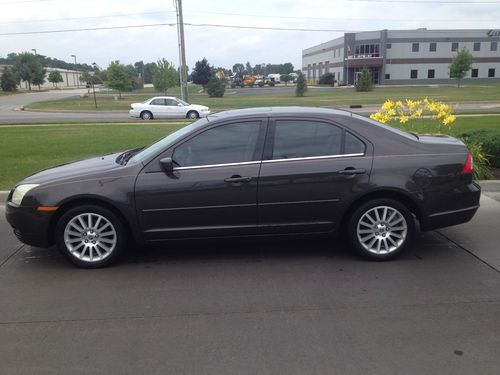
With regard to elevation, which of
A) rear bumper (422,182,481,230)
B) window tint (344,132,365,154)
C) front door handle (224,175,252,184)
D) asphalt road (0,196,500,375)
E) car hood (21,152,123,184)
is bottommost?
asphalt road (0,196,500,375)

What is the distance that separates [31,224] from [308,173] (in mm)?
2765

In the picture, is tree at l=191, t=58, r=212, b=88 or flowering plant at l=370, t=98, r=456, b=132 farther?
tree at l=191, t=58, r=212, b=88

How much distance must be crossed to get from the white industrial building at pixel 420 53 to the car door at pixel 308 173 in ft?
263

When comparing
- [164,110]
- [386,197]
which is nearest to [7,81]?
[164,110]

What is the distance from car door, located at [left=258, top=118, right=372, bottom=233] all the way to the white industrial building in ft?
263

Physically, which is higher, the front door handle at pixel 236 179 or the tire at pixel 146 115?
the front door handle at pixel 236 179

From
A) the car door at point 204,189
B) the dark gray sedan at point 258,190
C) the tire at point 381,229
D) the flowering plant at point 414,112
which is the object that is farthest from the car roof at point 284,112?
the flowering plant at point 414,112

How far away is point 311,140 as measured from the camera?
16.0 feet

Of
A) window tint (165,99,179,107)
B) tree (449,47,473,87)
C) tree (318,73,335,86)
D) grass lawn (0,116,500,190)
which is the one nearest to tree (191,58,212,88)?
tree (318,73,335,86)

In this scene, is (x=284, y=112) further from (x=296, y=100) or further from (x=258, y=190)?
(x=296, y=100)

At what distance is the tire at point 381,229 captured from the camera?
15.9ft

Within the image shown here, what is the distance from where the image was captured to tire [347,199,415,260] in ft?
15.9

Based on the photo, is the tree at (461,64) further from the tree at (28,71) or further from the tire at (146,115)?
the tree at (28,71)

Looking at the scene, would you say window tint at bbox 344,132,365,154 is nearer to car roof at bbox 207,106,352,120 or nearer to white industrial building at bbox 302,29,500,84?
car roof at bbox 207,106,352,120
